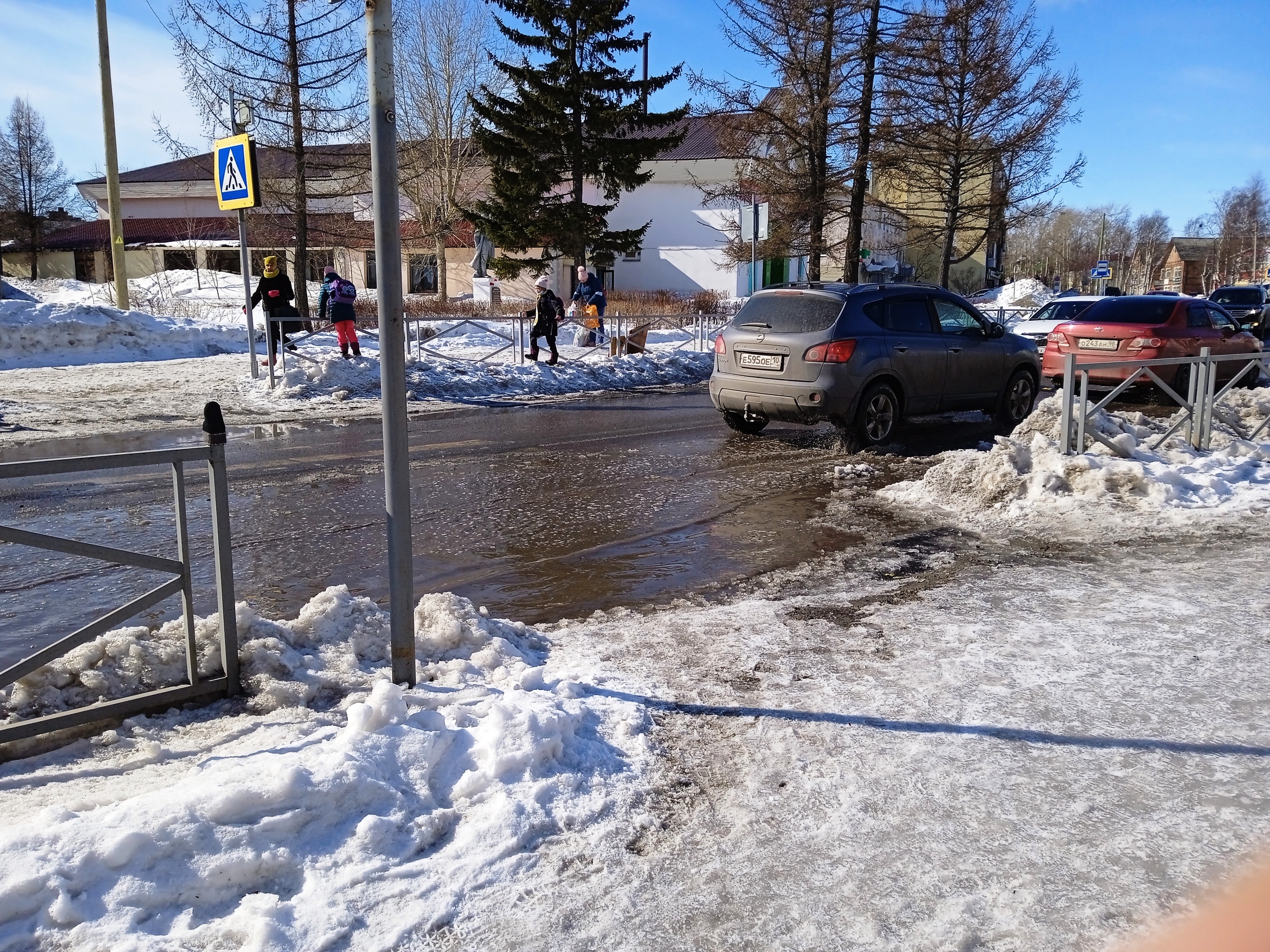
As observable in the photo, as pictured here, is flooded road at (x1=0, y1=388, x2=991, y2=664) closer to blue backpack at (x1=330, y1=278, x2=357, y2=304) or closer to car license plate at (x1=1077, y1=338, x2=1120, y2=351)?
car license plate at (x1=1077, y1=338, x2=1120, y2=351)

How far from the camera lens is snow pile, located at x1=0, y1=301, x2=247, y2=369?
60.1 feet

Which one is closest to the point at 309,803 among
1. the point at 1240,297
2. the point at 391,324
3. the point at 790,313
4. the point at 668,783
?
the point at 668,783

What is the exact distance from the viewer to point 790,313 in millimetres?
10641

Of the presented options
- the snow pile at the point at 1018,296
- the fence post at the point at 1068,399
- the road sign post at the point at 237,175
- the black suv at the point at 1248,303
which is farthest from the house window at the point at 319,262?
the fence post at the point at 1068,399

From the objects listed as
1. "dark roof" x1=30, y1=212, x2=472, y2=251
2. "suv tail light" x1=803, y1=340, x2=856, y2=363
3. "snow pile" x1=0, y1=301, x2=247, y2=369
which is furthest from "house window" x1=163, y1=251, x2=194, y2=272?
"suv tail light" x1=803, y1=340, x2=856, y2=363

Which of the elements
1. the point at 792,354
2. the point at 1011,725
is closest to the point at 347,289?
the point at 792,354

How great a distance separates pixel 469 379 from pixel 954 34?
16.2 metres

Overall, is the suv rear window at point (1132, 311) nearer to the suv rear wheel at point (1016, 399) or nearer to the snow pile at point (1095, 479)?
the suv rear wheel at point (1016, 399)

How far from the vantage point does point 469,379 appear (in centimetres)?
1639

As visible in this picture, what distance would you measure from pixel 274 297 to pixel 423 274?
114 ft

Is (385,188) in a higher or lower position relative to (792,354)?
higher

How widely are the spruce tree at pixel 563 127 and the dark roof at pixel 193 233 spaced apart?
4.06m

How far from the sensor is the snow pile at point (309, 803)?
2.73 metres

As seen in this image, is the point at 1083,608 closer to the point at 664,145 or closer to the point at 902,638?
the point at 902,638
